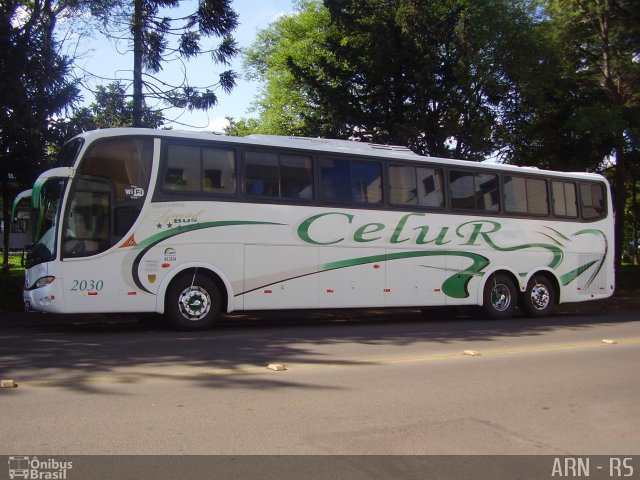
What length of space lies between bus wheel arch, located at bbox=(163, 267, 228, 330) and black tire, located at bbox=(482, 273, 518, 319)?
22.9ft

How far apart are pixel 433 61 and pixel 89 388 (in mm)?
17314

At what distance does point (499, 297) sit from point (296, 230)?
19.9 feet

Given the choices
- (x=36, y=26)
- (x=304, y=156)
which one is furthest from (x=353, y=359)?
(x=36, y=26)

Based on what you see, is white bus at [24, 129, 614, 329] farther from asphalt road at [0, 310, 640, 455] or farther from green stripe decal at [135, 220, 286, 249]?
asphalt road at [0, 310, 640, 455]

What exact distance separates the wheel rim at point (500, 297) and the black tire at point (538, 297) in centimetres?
60

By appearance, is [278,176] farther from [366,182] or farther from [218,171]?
[366,182]

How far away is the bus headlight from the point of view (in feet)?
32.9

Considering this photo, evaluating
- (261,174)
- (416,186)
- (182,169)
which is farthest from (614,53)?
(182,169)

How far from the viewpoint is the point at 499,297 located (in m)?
15.1

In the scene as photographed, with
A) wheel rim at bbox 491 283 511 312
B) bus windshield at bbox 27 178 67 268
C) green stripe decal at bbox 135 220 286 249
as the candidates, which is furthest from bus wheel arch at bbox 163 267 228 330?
wheel rim at bbox 491 283 511 312

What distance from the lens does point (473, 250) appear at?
14555mm

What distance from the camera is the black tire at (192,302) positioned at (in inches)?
433

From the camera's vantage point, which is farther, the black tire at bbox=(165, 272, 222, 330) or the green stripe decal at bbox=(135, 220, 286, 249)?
the black tire at bbox=(165, 272, 222, 330)

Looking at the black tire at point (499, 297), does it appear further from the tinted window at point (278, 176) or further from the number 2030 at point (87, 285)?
the number 2030 at point (87, 285)
